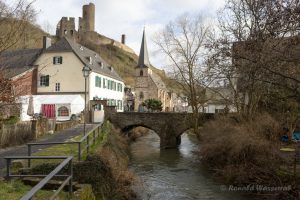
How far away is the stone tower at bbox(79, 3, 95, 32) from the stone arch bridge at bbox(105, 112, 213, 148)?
6386 cm

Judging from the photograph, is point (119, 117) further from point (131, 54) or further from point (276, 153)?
point (131, 54)

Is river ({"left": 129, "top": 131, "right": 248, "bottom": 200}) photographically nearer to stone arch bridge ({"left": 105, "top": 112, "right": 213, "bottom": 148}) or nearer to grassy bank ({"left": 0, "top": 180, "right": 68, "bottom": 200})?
stone arch bridge ({"left": 105, "top": 112, "right": 213, "bottom": 148})

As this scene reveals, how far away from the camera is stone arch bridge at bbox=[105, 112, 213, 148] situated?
118 feet

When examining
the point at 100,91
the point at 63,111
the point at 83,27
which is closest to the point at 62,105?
the point at 63,111

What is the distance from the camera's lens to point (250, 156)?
18.9m

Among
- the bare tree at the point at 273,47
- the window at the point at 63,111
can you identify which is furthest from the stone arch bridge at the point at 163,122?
the bare tree at the point at 273,47

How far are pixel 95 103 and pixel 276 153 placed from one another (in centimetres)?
2629

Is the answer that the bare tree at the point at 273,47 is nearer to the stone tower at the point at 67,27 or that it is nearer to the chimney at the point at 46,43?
the chimney at the point at 46,43

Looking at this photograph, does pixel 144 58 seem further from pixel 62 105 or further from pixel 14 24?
pixel 14 24

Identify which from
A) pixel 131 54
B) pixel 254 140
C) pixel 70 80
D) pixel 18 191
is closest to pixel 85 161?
pixel 18 191

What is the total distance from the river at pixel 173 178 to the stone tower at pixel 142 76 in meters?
40.2

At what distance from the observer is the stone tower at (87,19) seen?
98.2m

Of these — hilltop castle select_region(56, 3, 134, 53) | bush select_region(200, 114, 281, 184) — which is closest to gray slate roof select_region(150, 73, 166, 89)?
hilltop castle select_region(56, 3, 134, 53)

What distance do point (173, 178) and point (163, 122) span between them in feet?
57.6
